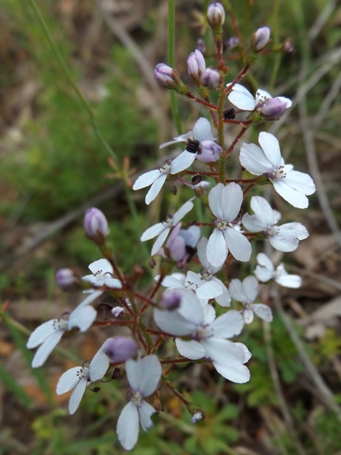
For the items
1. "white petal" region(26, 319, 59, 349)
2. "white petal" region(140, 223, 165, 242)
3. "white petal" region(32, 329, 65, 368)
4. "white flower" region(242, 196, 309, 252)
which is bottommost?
"white flower" region(242, 196, 309, 252)

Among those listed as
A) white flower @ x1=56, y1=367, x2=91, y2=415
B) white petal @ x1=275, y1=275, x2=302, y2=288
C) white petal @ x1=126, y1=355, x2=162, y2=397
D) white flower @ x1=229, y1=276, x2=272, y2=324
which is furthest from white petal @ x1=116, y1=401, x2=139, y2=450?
white petal @ x1=275, y1=275, x2=302, y2=288

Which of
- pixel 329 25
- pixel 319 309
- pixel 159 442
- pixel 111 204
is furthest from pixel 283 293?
pixel 329 25

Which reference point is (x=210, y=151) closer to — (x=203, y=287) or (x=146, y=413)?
(x=203, y=287)

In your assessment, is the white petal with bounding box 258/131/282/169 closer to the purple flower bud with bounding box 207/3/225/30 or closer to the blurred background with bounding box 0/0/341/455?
the purple flower bud with bounding box 207/3/225/30

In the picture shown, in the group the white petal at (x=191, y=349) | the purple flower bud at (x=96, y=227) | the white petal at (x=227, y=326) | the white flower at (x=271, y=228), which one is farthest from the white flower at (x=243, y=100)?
the white petal at (x=191, y=349)

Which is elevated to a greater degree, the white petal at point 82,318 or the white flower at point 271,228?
the white petal at point 82,318

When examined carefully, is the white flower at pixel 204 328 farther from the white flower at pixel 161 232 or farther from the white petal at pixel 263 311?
the white petal at pixel 263 311
